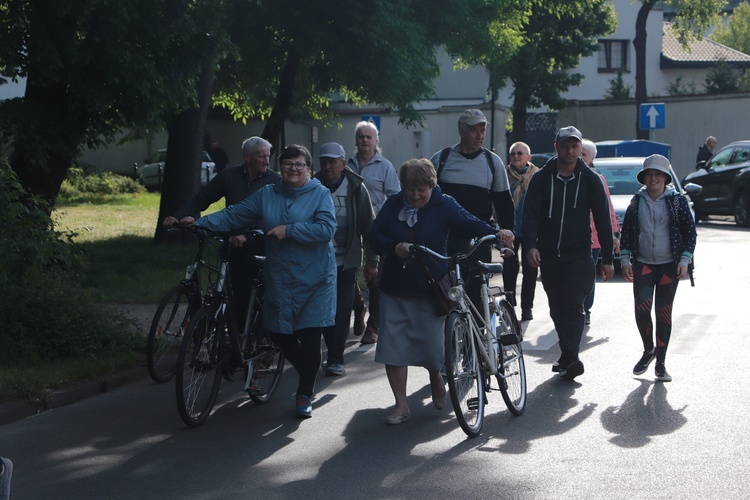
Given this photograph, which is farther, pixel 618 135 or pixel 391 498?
pixel 618 135

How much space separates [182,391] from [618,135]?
38.4 metres

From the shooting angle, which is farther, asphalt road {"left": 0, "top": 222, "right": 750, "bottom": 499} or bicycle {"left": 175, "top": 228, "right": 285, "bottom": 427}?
bicycle {"left": 175, "top": 228, "right": 285, "bottom": 427}

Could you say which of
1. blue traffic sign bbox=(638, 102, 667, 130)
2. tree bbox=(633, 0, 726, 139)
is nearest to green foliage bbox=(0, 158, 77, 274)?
blue traffic sign bbox=(638, 102, 667, 130)

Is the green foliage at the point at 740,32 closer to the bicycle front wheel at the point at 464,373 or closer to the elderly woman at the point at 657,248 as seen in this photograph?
the elderly woman at the point at 657,248

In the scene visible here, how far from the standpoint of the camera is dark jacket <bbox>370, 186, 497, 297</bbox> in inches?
283

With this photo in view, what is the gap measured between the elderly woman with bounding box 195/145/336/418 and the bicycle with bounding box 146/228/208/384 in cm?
97

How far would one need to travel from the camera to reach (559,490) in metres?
5.66

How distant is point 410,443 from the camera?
22.3ft

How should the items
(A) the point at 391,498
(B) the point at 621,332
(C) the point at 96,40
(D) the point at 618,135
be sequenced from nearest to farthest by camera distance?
1. (A) the point at 391,498
2. (B) the point at 621,332
3. (C) the point at 96,40
4. (D) the point at 618,135

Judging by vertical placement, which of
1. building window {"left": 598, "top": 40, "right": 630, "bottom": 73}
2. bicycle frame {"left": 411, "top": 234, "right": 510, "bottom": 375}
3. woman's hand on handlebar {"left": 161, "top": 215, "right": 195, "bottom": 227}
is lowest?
bicycle frame {"left": 411, "top": 234, "right": 510, "bottom": 375}

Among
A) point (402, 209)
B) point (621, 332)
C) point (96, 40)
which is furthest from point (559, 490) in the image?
point (96, 40)

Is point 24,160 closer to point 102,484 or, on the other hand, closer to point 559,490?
point 102,484

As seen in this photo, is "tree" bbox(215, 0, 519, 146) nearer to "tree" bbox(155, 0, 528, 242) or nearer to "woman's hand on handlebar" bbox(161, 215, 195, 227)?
"tree" bbox(155, 0, 528, 242)

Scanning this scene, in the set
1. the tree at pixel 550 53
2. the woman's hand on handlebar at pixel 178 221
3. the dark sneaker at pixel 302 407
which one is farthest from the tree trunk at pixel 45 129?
the tree at pixel 550 53
